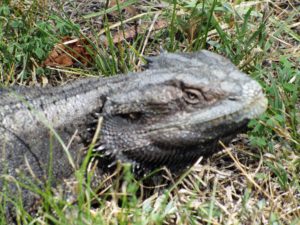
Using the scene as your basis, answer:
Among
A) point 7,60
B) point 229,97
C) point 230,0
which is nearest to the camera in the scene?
point 229,97

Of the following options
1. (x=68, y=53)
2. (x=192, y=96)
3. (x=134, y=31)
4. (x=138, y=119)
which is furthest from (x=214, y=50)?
(x=138, y=119)

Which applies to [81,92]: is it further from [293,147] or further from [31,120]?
[293,147]

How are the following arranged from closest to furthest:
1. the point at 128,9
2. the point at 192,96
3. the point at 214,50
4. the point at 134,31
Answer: the point at 192,96 → the point at 214,50 → the point at 134,31 → the point at 128,9

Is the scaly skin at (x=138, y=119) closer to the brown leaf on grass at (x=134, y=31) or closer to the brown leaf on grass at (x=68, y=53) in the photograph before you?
the brown leaf on grass at (x=68, y=53)

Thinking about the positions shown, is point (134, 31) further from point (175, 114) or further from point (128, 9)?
point (175, 114)

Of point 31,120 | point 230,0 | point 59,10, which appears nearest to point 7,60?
point 59,10

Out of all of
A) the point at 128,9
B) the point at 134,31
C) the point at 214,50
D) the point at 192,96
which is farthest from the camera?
the point at 128,9

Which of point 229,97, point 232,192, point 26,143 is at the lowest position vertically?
point 232,192
